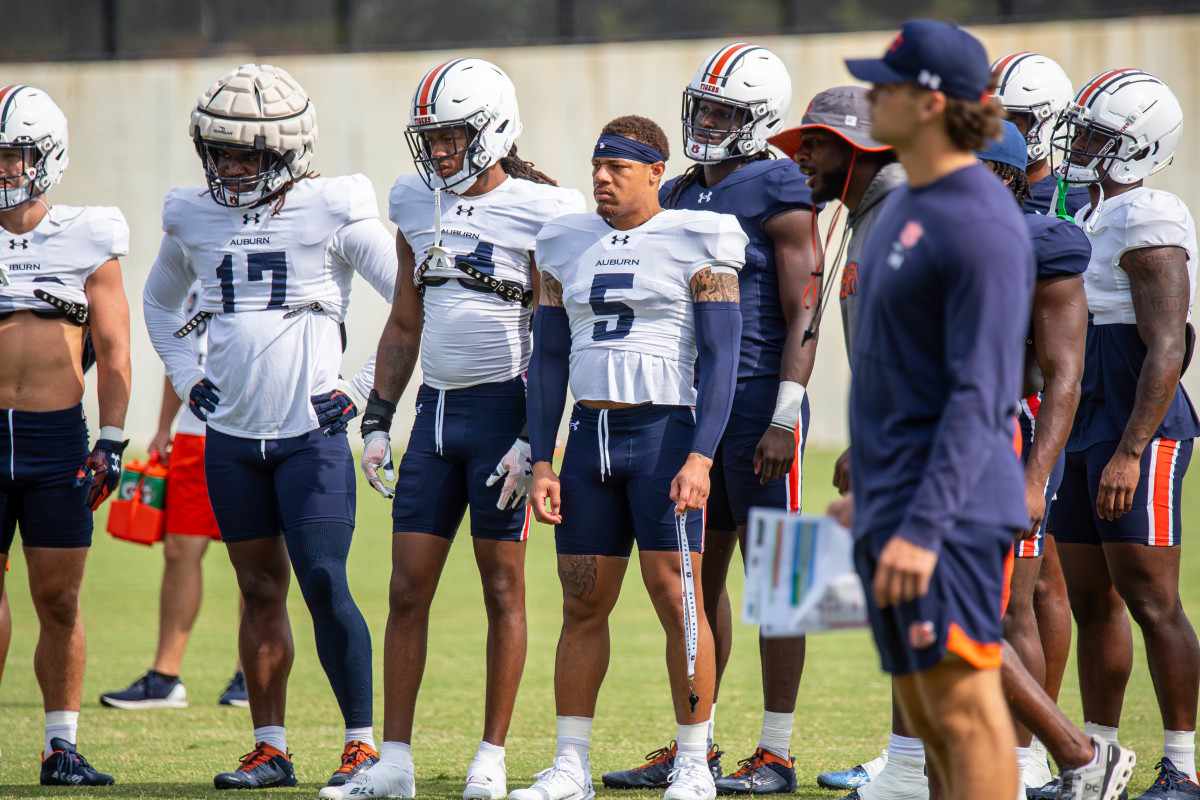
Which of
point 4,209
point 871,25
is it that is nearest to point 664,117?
point 871,25

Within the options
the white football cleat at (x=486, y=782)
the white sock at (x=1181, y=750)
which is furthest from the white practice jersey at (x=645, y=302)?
the white sock at (x=1181, y=750)

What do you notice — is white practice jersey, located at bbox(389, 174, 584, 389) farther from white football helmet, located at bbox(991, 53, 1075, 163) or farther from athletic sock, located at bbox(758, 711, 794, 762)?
white football helmet, located at bbox(991, 53, 1075, 163)

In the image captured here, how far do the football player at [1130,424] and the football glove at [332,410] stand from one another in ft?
8.72

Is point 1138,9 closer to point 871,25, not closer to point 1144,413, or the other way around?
point 871,25

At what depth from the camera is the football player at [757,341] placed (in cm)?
460

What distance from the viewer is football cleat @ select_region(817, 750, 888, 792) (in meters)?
4.68

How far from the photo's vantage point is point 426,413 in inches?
187

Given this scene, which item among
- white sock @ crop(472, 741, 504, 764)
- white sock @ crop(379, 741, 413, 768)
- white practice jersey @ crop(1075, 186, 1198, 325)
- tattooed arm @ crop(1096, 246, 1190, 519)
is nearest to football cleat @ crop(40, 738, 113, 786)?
white sock @ crop(379, 741, 413, 768)

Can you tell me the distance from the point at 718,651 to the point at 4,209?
10.6 feet

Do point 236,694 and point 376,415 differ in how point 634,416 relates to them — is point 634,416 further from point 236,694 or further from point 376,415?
point 236,694

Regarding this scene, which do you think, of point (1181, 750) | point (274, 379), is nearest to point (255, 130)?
point (274, 379)

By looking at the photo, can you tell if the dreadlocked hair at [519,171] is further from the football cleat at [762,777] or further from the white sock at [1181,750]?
the white sock at [1181,750]

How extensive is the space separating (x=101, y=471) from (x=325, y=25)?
1322 centimetres

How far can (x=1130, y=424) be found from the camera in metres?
4.45
